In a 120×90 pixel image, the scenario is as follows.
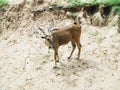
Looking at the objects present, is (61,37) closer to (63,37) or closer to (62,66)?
(63,37)

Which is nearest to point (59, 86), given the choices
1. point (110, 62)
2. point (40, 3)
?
point (110, 62)

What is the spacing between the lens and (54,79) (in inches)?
472

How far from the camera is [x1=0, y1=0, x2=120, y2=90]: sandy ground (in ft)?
38.5

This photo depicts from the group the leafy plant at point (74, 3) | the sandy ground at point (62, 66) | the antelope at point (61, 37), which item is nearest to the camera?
the sandy ground at point (62, 66)

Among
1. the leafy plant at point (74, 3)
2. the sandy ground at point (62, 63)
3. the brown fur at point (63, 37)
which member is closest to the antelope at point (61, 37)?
the brown fur at point (63, 37)

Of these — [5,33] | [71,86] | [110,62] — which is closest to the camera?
[71,86]

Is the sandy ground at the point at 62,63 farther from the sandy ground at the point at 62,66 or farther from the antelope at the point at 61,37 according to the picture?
the antelope at the point at 61,37

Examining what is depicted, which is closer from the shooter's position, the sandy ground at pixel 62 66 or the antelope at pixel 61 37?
the sandy ground at pixel 62 66

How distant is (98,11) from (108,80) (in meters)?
3.84

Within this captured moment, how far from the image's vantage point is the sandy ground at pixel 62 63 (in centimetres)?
1174

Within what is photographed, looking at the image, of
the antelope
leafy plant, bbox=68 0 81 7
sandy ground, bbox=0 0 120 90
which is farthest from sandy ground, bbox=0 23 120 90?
leafy plant, bbox=68 0 81 7

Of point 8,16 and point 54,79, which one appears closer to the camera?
point 54,79

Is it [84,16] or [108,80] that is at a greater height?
[84,16]

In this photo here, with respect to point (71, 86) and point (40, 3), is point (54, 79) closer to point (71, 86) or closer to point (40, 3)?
point (71, 86)
